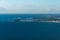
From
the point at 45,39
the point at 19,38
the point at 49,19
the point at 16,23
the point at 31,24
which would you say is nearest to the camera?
the point at 45,39

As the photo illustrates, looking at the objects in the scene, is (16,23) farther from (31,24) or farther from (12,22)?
(31,24)

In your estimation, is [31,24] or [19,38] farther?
[31,24]

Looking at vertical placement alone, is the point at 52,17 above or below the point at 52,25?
above

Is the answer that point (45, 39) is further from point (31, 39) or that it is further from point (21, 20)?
point (21, 20)

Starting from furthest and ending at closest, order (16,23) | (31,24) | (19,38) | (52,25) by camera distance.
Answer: (16,23)
(31,24)
(52,25)
(19,38)

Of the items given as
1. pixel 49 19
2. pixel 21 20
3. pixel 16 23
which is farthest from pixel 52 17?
pixel 16 23

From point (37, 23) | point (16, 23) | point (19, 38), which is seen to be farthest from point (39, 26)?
point (19, 38)

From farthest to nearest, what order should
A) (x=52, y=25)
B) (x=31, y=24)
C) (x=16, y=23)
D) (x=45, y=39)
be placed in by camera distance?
(x=16, y=23) → (x=31, y=24) → (x=52, y=25) → (x=45, y=39)

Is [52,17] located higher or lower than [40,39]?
higher

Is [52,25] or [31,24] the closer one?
[52,25]
